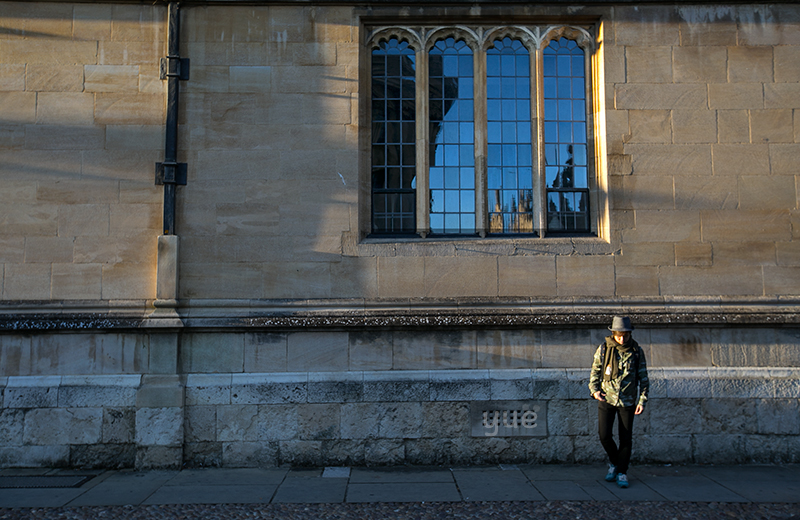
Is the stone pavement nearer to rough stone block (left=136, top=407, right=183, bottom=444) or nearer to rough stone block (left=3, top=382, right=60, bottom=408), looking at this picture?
rough stone block (left=136, top=407, right=183, bottom=444)

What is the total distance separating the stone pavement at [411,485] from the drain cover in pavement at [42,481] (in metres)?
0.06

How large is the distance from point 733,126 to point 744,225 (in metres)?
1.28

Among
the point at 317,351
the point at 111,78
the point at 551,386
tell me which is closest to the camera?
the point at 551,386

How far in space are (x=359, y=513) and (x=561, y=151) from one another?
16.8 ft

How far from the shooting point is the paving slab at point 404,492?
5203 millimetres

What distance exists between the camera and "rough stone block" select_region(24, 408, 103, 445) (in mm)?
6297

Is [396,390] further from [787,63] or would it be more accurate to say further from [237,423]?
[787,63]

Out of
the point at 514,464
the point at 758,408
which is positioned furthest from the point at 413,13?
the point at 758,408

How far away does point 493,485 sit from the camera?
5602 mm

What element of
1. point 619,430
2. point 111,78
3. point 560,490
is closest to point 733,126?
point 619,430

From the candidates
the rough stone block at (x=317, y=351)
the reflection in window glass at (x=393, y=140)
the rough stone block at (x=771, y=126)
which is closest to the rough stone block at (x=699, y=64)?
the rough stone block at (x=771, y=126)

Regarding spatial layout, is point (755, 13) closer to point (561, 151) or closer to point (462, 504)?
point (561, 151)

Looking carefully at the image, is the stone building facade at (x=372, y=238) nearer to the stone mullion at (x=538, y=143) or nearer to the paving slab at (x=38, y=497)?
the stone mullion at (x=538, y=143)

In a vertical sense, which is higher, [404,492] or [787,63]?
[787,63]
